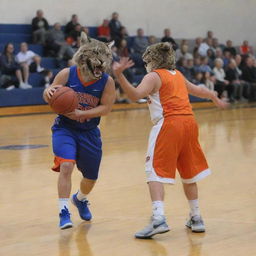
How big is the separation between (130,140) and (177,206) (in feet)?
18.0

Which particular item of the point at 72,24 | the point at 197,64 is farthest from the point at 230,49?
the point at 72,24

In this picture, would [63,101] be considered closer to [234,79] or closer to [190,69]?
[190,69]

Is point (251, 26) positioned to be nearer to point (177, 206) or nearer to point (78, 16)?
Answer: point (78, 16)

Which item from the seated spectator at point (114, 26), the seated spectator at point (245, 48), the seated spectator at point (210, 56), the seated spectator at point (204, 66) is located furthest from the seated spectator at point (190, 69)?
the seated spectator at point (245, 48)

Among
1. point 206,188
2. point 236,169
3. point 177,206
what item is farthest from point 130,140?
point 177,206

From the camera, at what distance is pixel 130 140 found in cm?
1205

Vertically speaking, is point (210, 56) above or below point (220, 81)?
above

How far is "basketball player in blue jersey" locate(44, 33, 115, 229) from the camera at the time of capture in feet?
18.5

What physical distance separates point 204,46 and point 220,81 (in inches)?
87.9

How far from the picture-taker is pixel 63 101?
215 inches

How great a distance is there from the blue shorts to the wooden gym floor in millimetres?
483

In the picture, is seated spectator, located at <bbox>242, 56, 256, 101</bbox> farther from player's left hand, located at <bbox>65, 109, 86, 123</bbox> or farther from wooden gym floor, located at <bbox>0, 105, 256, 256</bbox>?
player's left hand, located at <bbox>65, 109, 86, 123</bbox>

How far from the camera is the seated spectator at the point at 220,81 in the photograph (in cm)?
2300

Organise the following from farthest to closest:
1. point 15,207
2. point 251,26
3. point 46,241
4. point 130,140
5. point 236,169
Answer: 1. point 251,26
2. point 130,140
3. point 236,169
4. point 15,207
5. point 46,241
